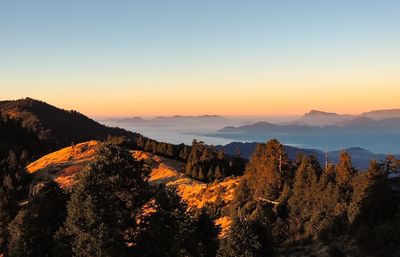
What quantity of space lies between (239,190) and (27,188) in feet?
141

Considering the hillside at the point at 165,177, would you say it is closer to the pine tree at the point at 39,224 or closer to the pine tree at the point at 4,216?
the pine tree at the point at 4,216

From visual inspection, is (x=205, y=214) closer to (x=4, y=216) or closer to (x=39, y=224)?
(x=39, y=224)

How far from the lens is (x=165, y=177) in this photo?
88188mm

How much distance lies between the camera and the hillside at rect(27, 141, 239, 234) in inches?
2859

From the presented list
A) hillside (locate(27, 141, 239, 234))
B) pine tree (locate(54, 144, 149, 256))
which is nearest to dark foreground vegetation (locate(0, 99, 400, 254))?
pine tree (locate(54, 144, 149, 256))

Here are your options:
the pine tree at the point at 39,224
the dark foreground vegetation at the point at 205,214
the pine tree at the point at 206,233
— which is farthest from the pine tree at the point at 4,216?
the pine tree at the point at 206,233

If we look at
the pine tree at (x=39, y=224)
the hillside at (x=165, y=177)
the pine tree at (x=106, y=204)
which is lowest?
the hillside at (x=165, y=177)

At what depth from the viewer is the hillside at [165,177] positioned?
238ft

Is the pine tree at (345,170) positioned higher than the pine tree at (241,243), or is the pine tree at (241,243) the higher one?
the pine tree at (345,170)

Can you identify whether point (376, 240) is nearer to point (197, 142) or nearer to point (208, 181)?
point (208, 181)

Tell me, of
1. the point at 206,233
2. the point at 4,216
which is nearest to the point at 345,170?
the point at 206,233

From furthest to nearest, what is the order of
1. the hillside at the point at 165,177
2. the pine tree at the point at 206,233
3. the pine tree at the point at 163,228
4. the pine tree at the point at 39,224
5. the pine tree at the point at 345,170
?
the hillside at the point at 165,177, the pine tree at the point at 345,170, the pine tree at the point at 206,233, the pine tree at the point at 39,224, the pine tree at the point at 163,228

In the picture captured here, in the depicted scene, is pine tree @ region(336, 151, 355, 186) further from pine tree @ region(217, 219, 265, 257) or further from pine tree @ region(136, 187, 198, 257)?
pine tree @ region(136, 187, 198, 257)

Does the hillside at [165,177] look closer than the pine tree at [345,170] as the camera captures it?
No
